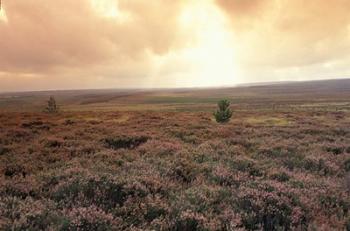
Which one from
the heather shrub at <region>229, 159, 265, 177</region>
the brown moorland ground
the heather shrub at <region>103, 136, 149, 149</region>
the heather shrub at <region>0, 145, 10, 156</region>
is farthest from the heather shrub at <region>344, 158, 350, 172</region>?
the heather shrub at <region>0, 145, 10, 156</region>

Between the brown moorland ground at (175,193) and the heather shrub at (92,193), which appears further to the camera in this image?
the heather shrub at (92,193)

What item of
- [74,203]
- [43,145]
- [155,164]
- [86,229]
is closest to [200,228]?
[86,229]

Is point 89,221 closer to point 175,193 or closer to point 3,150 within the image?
point 175,193

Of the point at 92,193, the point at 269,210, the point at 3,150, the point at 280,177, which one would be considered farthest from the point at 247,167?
the point at 3,150

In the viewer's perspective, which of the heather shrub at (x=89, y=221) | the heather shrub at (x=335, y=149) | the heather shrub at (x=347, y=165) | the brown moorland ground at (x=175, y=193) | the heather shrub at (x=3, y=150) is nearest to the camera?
the heather shrub at (x=89, y=221)

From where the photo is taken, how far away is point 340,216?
565 cm

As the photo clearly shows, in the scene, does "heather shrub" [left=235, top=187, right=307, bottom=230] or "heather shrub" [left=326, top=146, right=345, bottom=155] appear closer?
"heather shrub" [left=235, top=187, right=307, bottom=230]

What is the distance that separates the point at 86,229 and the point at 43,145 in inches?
371

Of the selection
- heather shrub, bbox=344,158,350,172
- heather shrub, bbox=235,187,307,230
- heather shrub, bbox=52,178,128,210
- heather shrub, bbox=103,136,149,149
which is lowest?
heather shrub, bbox=344,158,350,172

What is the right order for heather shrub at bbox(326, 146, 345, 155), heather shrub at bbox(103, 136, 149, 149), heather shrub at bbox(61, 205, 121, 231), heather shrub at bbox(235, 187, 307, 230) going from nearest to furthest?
heather shrub at bbox(61, 205, 121, 231) < heather shrub at bbox(235, 187, 307, 230) < heather shrub at bbox(326, 146, 345, 155) < heather shrub at bbox(103, 136, 149, 149)

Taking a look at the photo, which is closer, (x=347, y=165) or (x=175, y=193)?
(x=175, y=193)

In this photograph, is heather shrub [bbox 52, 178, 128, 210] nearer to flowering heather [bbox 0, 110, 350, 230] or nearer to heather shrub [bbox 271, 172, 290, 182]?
flowering heather [bbox 0, 110, 350, 230]

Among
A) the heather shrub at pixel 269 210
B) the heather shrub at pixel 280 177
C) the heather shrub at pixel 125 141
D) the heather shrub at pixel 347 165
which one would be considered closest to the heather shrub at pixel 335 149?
the heather shrub at pixel 347 165

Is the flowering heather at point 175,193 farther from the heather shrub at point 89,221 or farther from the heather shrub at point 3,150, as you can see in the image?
the heather shrub at point 3,150
